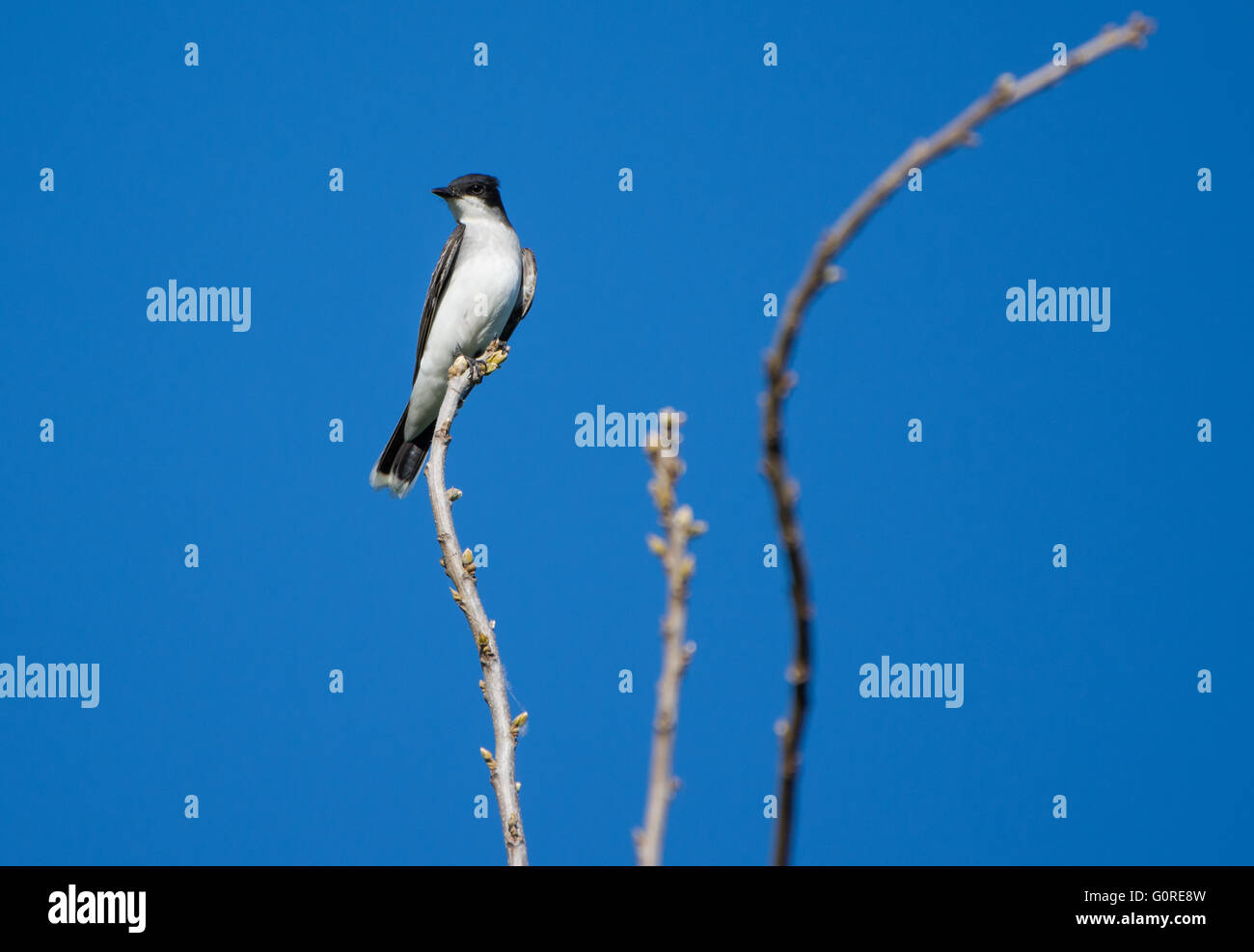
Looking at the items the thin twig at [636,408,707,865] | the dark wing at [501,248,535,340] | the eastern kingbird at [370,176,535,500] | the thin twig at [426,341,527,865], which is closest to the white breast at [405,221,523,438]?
the eastern kingbird at [370,176,535,500]

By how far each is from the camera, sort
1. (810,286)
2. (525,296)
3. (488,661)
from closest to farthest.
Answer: (810,286) → (488,661) → (525,296)

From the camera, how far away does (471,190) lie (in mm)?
10930

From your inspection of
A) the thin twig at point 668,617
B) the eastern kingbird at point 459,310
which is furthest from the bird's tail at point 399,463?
the thin twig at point 668,617

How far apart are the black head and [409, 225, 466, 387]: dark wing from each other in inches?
19.8

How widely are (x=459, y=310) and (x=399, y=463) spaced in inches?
56.3

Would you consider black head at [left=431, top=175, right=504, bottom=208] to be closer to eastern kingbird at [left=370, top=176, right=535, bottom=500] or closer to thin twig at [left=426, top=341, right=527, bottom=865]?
eastern kingbird at [left=370, top=176, right=535, bottom=500]

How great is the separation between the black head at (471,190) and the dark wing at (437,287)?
0.50 metres

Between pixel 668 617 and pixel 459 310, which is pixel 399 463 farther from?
pixel 668 617

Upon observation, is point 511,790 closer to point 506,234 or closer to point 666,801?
point 666,801

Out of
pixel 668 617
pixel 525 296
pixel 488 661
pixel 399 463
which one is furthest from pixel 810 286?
pixel 525 296

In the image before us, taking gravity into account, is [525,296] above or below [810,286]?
above

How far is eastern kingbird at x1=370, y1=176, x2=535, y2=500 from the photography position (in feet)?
32.1

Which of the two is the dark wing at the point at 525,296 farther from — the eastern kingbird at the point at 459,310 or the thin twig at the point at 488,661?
the thin twig at the point at 488,661
